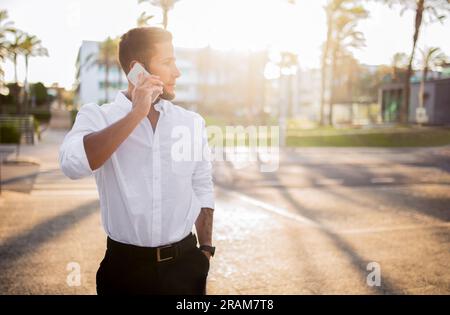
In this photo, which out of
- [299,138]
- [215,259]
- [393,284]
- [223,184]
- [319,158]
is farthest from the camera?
[299,138]

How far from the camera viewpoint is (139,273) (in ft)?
7.84

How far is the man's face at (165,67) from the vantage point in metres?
2.38

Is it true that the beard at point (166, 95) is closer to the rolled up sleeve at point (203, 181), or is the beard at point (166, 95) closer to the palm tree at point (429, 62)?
the rolled up sleeve at point (203, 181)

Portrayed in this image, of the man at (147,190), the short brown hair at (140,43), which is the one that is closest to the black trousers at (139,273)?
the man at (147,190)

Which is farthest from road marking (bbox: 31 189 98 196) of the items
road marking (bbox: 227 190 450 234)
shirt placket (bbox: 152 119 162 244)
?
shirt placket (bbox: 152 119 162 244)

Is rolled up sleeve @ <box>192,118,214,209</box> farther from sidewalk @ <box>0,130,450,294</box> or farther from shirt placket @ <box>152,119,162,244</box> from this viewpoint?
sidewalk @ <box>0,130,450,294</box>

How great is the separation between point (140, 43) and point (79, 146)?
648mm

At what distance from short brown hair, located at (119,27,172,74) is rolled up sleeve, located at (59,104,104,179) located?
12.6 inches

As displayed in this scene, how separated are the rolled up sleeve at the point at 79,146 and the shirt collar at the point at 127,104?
0.50 feet

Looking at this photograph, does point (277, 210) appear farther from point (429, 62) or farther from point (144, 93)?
point (144, 93)
